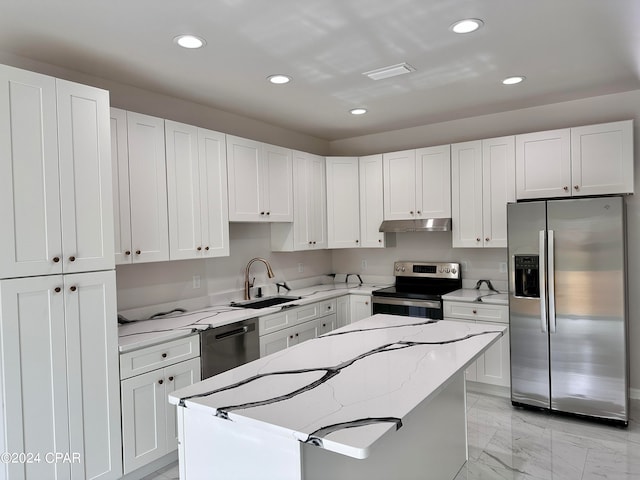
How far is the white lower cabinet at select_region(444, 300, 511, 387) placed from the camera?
375 cm

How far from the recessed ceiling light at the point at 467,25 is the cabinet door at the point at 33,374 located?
2542 millimetres

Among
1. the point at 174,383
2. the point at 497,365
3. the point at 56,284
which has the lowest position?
the point at 497,365

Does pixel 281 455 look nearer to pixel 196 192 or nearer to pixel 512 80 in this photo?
pixel 196 192

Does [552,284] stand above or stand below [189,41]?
below

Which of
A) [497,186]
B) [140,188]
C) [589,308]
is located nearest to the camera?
[140,188]

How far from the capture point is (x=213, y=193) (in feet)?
11.2

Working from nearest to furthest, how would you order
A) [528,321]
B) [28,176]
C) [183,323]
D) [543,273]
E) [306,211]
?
1. [28,176]
2. [183,323]
3. [543,273]
4. [528,321]
5. [306,211]

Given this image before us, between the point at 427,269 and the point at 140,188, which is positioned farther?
the point at 427,269

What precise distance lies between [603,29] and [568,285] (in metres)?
1.83

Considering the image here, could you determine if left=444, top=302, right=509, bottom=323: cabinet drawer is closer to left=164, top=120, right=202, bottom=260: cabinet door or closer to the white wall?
the white wall

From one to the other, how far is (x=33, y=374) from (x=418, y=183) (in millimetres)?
3551

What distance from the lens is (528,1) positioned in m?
2.10

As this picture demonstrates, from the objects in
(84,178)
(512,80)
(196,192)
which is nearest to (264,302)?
(196,192)

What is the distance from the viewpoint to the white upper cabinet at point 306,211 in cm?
432
